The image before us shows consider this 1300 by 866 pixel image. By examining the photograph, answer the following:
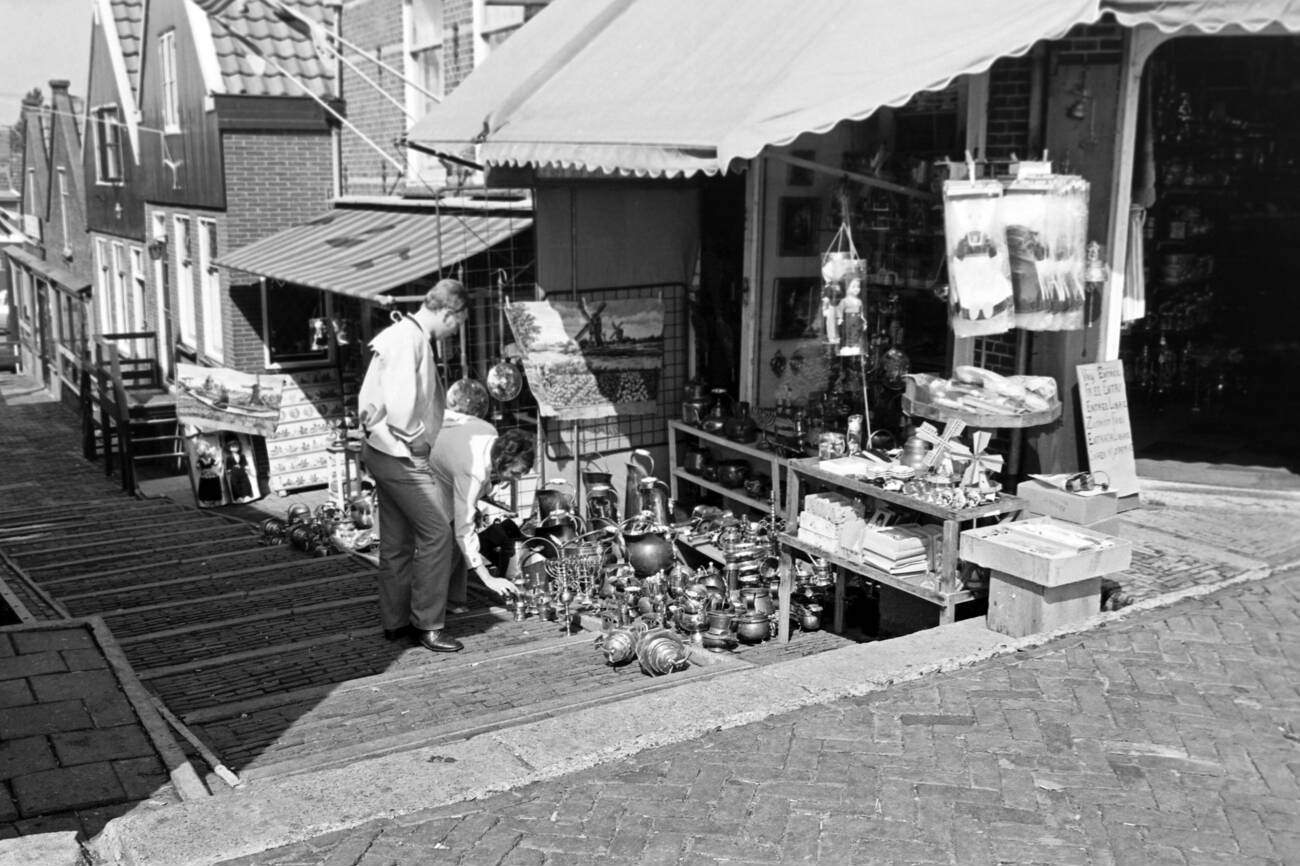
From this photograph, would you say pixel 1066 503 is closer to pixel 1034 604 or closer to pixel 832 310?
pixel 1034 604

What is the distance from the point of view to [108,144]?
23.5 meters

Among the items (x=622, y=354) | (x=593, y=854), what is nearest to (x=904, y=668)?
(x=593, y=854)

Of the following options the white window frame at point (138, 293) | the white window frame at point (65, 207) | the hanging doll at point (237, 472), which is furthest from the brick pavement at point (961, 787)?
the white window frame at point (65, 207)

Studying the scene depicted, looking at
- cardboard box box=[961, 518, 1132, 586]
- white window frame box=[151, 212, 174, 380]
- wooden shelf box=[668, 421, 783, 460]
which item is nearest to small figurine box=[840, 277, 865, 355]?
wooden shelf box=[668, 421, 783, 460]

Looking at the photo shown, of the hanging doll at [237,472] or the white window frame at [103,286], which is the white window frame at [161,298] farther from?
the hanging doll at [237,472]

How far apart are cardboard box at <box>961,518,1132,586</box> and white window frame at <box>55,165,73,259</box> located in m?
27.8

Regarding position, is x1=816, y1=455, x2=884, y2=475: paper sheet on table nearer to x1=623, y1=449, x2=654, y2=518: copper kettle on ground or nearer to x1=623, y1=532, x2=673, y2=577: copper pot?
x1=623, y1=532, x2=673, y2=577: copper pot

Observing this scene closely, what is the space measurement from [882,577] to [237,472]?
1128cm

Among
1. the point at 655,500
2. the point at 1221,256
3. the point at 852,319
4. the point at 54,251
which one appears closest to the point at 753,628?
the point at 852,319

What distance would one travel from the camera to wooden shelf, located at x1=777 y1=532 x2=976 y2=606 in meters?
6.44

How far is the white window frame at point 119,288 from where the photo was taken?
942 inches

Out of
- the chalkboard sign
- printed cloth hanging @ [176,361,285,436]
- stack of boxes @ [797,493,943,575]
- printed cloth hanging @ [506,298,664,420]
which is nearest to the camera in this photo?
stack of boxes @ [797,493,943,575]

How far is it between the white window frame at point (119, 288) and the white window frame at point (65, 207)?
5391 millimetres

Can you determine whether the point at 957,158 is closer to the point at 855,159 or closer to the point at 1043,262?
the point at 855,159
